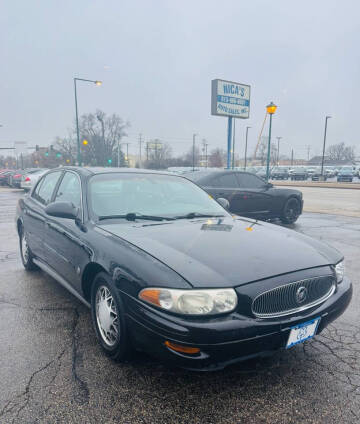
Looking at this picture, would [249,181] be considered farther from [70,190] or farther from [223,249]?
[223,249]

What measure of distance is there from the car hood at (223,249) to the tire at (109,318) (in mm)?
399

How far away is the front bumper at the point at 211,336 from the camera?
6.34ft

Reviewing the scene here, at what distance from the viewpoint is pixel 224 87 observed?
1577cm

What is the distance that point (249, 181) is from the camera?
8.76 meters

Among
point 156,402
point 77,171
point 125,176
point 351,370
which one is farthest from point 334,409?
point 77,171

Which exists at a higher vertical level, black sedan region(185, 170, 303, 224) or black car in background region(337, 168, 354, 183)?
black sedan region(185, 170, 303, 224)

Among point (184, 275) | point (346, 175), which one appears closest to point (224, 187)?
point (184, 275)

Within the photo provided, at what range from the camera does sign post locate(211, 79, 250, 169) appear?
15617mm

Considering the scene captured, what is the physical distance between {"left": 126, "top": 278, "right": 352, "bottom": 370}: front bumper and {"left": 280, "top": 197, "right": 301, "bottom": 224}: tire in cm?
716

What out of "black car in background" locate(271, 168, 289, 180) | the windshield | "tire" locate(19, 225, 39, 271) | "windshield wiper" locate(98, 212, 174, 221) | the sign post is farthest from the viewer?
"black car in background" locate(271, 168, 289, 180)

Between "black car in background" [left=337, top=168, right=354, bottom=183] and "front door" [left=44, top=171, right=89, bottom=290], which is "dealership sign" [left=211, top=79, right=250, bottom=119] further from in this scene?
"black car in background" [left=337, top=168, right=354, bottom=183]

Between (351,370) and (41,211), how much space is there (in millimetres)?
3595

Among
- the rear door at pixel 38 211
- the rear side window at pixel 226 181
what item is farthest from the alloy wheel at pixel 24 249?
the rear side window at pixel 226 181

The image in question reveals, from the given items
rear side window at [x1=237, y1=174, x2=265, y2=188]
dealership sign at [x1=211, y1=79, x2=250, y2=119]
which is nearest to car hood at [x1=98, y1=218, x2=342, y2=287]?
rear side window at [x1=237, y1=174, x2=265, y2=188]
